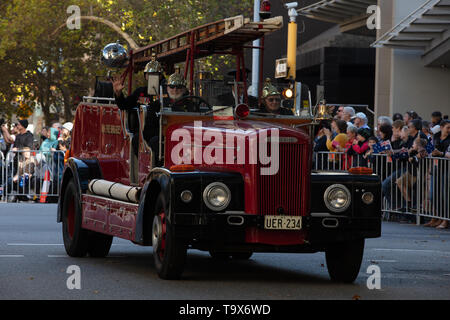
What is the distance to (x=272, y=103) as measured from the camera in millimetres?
12742

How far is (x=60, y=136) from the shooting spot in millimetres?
28406

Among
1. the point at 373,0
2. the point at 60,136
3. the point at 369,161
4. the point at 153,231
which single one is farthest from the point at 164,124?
the point at 373,0

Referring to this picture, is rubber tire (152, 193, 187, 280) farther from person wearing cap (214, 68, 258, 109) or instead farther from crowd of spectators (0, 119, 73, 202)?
crowd of spectators (0, 119, 73, 202)

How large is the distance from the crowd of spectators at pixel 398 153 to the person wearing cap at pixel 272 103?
6.90 metres

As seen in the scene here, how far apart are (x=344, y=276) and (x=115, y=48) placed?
4.18m

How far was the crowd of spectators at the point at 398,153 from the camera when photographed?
20.4m

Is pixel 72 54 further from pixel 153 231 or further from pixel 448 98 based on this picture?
pixel 153 231

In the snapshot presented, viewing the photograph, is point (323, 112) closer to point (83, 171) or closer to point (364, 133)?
point (83, 171)

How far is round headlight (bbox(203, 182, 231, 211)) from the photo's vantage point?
1084 cm

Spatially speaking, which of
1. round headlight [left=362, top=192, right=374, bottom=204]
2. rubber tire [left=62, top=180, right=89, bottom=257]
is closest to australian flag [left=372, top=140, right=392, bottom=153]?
rubber tire [left=62, top=180, right=89, bottom=257]

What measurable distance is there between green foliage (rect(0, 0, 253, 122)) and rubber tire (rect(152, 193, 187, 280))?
27630 millimetres

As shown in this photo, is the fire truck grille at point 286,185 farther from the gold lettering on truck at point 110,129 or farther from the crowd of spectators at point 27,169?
the crowd of spectators at point 27,169

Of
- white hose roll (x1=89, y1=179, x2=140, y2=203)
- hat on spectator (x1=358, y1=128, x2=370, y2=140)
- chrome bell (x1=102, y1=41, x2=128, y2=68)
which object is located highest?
chrome bell (x1=102, y1=41, x2=128, y2=68)

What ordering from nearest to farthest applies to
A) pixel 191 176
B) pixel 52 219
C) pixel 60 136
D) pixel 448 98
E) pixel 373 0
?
pixel 191 176, pixel 52 219, pixel 60 136, pixel 448 98, pixel 373 0
